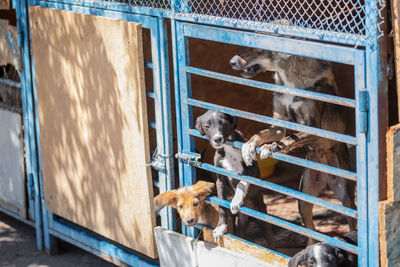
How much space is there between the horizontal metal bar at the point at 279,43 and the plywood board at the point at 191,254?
1.43 meters

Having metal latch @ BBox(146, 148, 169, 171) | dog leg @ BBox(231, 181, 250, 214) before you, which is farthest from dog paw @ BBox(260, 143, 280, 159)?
metal latch @ BBox(146, 148, 169, 171)

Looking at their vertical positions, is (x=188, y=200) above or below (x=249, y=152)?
below

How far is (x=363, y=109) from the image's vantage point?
145 inches

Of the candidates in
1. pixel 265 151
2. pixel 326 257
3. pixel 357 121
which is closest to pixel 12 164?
pixel 265 151

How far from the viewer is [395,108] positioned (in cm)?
403

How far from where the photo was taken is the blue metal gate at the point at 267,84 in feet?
12.1

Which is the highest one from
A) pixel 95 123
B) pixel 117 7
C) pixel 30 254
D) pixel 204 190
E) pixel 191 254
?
pixel 117 7

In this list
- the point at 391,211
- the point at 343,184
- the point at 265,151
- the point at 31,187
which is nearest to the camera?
the point at 391,211

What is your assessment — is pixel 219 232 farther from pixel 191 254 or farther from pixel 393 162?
pixel 393 162

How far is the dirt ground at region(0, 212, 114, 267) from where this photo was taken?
21.1 feet

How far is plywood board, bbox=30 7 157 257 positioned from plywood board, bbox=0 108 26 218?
58cm

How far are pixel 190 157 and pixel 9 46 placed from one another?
2.57m

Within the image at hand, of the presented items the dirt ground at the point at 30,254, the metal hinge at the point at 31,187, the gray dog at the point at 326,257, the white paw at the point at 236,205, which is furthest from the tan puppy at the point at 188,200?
the metal hinge at the point at 31,187

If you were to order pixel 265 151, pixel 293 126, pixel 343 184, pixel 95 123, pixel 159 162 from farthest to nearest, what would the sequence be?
pixel 95 123, pixel 159 162, pixel 343 184, pixel 265 151, pixel 293 126
